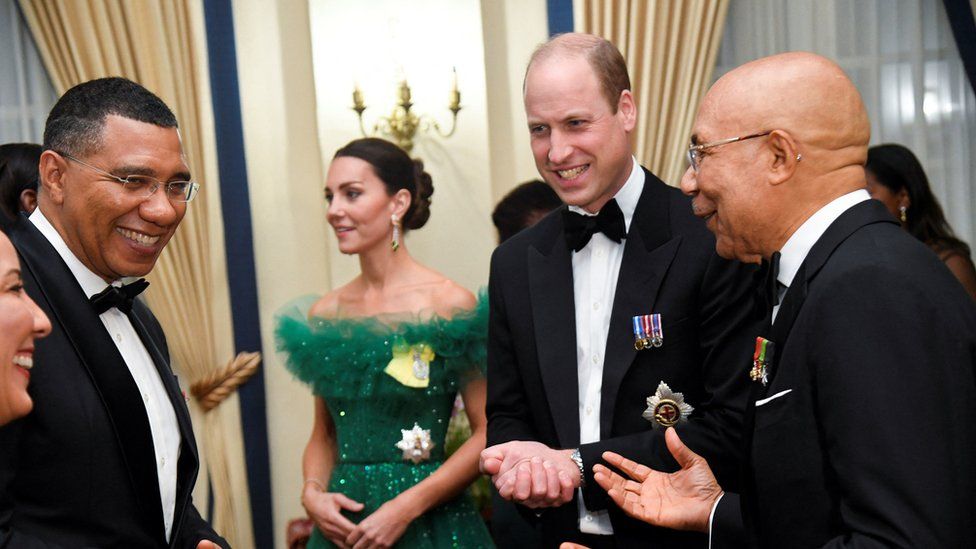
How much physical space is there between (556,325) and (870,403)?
3.84ft

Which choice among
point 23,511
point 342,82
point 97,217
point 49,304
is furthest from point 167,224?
point 342,82

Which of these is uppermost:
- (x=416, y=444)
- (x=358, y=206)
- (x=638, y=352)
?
(x=358, y=206)

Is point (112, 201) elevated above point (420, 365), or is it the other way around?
point (112, 201)

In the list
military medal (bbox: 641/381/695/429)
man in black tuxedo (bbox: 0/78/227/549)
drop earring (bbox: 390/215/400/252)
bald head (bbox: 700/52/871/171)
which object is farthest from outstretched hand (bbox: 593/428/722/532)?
drop earring (bbox: 390/215/400/252)

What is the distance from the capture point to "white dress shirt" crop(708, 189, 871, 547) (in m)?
1.88

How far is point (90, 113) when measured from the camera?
2.28 m

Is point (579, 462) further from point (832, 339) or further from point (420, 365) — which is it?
point (420, 365)

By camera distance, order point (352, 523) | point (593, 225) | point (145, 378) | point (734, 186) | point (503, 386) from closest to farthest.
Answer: point (734, 186), point (145, 378), point (593, 225), point (503, 386), point (352, 523)

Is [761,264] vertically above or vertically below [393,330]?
above

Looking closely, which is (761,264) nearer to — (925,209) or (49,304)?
(49,304)

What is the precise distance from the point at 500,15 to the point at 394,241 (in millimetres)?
2046

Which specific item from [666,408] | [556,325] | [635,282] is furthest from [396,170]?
[666,408]

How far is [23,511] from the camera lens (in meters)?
1.97

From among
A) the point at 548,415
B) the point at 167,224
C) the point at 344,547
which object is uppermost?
the point at 167,224
